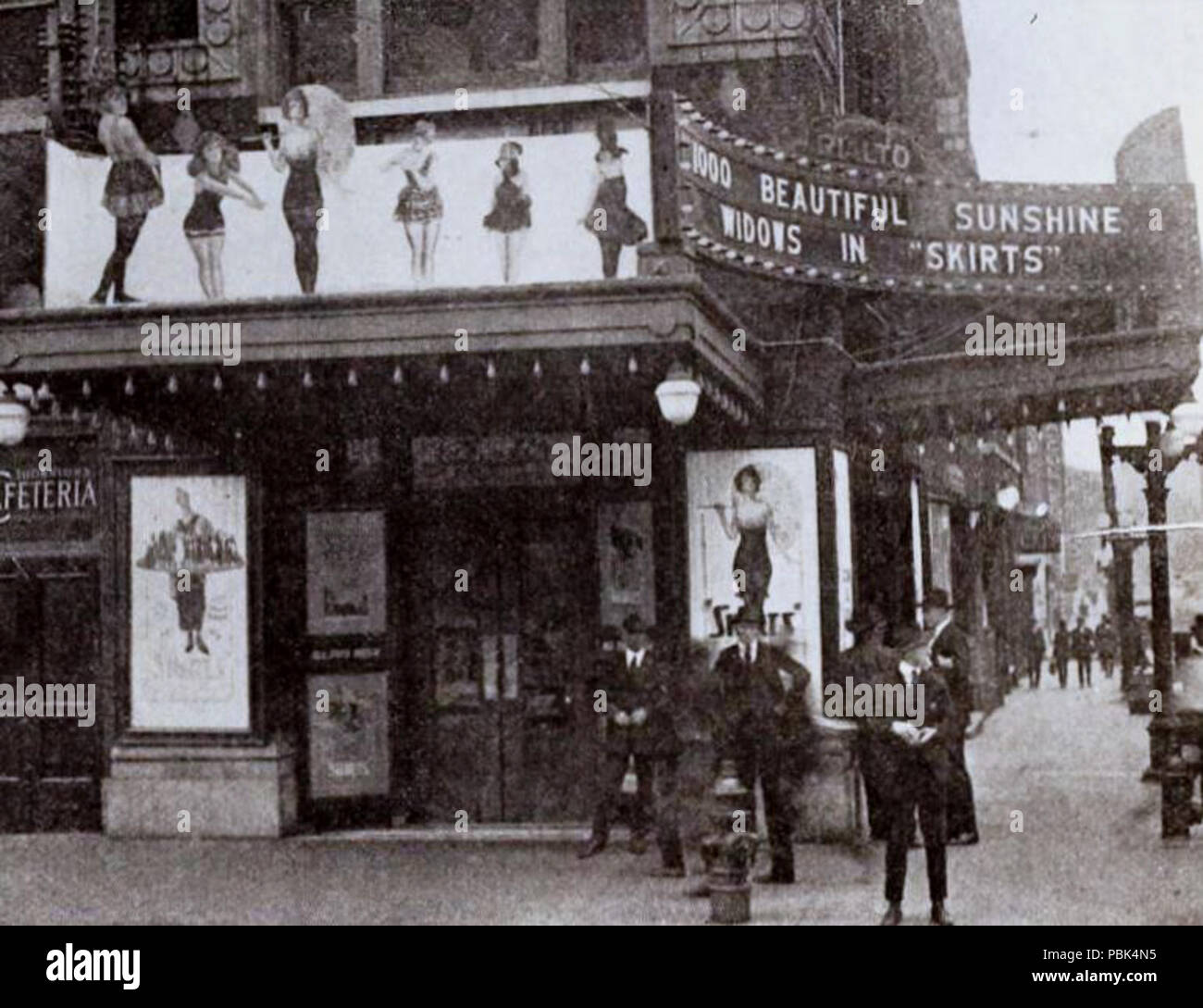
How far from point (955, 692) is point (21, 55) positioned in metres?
9.22

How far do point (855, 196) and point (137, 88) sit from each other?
6.04 meters

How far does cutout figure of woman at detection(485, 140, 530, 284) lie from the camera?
10.4 meters

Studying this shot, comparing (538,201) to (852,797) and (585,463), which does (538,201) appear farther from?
(852,797)

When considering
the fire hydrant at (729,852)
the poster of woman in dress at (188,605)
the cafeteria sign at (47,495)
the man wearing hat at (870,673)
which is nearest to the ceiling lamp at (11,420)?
the poster of woman in dress at (188,605)

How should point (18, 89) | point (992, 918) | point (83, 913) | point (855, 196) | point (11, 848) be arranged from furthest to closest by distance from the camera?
point (18, 89) → point (11, 848) → point (855, 196) → point (83, 913) → point (992, 918)

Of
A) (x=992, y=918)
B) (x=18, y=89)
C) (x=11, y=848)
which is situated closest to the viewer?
(x=992, y=918)

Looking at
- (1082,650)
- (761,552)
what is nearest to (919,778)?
(761,552)

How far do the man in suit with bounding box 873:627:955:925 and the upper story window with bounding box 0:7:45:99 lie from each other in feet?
29.6

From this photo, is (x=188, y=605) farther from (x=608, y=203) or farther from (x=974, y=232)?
(x=974, y=232)

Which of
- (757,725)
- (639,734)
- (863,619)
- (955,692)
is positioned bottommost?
(639,734)

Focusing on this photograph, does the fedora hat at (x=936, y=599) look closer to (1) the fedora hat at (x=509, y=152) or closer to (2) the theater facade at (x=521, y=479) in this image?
(2) the theater facade at (x=521, y=479)

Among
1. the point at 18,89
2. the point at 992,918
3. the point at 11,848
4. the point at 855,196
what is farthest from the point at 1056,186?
the point at 11,848

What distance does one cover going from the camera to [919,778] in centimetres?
932

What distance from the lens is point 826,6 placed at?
14.0m
